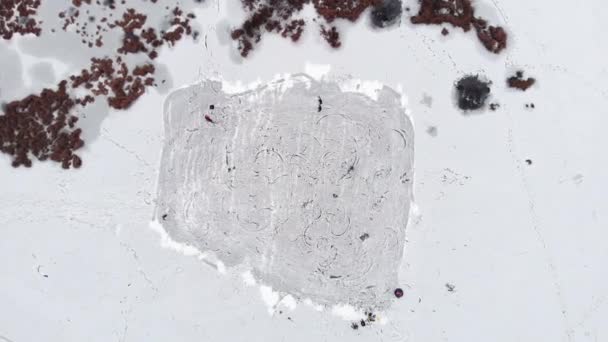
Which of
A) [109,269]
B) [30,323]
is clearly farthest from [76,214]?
[30,323]

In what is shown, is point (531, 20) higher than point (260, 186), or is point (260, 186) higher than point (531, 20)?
point (531, 20)

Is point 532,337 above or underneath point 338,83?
underneath

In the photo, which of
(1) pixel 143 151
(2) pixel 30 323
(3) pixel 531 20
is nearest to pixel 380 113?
(3) pixel 531 20

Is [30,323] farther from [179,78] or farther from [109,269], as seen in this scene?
[179,78]

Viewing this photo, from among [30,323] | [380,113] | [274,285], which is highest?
[380,113]

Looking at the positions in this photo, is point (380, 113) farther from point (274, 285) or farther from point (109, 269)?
point (109, 269)

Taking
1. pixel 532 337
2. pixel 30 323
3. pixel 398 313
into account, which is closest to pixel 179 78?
pixel 30 323
